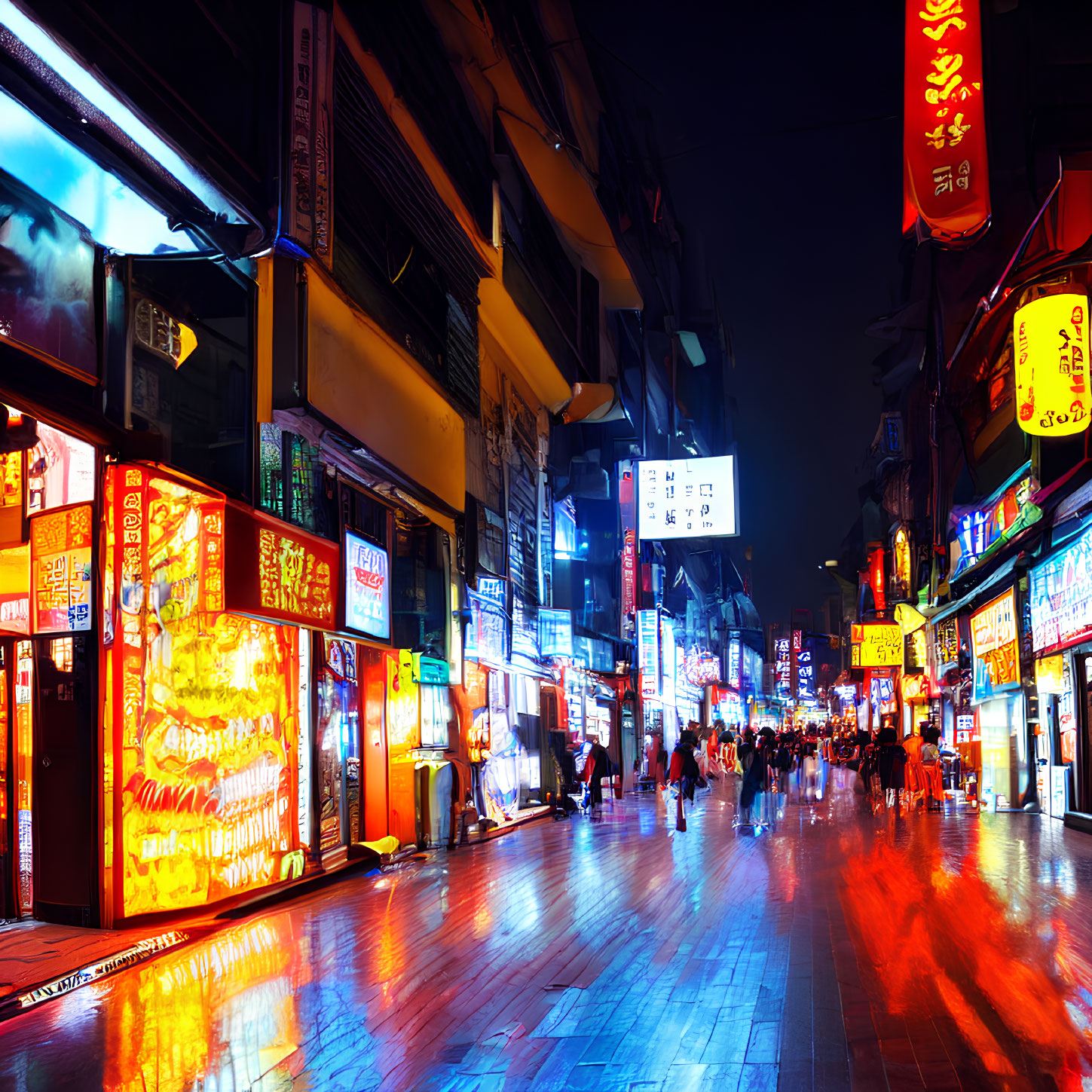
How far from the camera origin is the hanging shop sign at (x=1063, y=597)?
1898 cm

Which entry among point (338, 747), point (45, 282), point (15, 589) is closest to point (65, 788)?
point (15, 589)

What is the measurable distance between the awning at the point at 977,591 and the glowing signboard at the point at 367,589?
15009 mm

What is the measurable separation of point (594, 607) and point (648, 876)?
24799mm

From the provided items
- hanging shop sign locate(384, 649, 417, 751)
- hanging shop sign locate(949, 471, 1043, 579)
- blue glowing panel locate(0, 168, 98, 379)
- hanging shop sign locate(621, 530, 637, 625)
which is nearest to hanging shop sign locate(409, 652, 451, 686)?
hanging shop sign locate(384, 649, 417, 751)

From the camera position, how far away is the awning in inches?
1037

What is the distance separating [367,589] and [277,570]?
3.55 meters

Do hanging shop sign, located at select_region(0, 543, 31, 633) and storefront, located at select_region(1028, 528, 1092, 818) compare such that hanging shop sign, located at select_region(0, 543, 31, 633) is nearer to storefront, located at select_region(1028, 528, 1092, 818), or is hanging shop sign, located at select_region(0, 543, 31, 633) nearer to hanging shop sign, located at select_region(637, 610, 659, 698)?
storefront, located at select_region(1028, 528, 1092, 818)

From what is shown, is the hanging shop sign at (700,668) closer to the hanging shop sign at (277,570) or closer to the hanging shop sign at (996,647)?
the hanging shop sign at (996,647)

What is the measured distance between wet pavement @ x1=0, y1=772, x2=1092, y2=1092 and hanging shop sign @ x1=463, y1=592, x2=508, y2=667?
25.9ft

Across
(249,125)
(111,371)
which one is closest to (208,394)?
(111,371)

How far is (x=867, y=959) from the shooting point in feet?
28.3

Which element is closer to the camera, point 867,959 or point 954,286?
point 867,959

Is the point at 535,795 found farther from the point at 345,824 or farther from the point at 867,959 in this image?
the point at 867,959

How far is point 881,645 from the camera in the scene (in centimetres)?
4744
